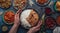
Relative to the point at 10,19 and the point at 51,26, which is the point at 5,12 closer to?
the point at 10,19

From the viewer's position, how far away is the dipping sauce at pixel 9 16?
1094 mm

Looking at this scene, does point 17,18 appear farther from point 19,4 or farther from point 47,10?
point 47,10

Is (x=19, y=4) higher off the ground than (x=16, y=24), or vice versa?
(x=19, y=4)

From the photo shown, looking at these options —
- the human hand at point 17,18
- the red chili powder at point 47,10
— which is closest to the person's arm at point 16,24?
the human hand at point 17,18

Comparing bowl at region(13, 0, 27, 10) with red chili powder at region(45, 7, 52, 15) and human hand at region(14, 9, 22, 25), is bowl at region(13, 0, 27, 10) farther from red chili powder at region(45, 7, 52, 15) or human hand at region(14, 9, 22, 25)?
red chili powder at region(45, 7, 52, 15)

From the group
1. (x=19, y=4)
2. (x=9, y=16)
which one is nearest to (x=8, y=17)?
(x=9, y=16)

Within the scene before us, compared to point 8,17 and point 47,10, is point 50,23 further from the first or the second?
point 8,17

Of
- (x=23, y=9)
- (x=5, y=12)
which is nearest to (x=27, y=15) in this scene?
(x=23, y=9)

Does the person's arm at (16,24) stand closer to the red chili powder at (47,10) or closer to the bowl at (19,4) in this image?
the bowl at (19,4)

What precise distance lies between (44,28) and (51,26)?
53mm

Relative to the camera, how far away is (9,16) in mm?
1098

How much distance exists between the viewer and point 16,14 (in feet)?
3.58

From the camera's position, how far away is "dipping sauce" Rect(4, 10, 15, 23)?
1.09 meters

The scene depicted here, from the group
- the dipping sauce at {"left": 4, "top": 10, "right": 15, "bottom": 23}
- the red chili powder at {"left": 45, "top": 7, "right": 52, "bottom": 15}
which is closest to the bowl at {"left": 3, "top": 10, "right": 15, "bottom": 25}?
the dipping sauce at {"left": 4, "top": 10, "right": 15, "bottom": 23}
